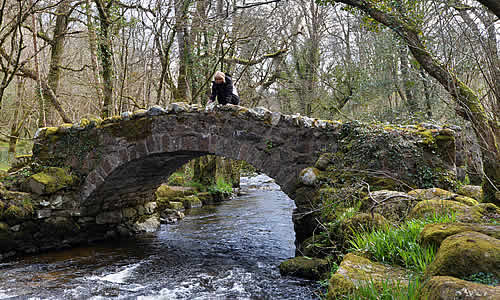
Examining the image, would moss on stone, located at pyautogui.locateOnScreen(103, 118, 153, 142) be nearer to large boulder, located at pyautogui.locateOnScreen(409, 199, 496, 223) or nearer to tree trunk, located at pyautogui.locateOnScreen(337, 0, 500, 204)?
tree trunk, located at pyautogui.locateOnScreen(337, 0, 500, 204)

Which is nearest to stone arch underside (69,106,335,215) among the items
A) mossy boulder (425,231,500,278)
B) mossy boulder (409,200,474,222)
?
mossy boulder (409,200,474,222)

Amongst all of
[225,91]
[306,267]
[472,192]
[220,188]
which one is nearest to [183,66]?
[220,188]

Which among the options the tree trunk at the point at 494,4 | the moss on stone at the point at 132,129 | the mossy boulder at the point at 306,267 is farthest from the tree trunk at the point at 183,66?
the tree trunk at the point at 494,4

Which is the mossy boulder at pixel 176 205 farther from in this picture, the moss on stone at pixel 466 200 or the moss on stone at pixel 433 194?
the moss on stone at pixel 466 200

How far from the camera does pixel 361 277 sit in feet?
7.59

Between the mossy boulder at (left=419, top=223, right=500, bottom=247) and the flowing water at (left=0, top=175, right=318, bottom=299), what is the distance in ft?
8.21

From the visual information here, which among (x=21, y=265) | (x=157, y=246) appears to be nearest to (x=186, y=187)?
(x=157, y=246)

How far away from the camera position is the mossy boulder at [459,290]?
1.46 m

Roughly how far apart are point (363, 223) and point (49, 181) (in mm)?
6642

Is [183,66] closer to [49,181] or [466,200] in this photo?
[49,181]

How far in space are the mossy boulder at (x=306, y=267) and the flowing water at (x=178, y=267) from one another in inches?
3.9

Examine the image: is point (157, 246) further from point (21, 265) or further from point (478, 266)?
point (478, 266)

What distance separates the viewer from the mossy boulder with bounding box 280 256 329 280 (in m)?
4.91

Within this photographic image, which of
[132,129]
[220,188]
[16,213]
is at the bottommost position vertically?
[220,188]
